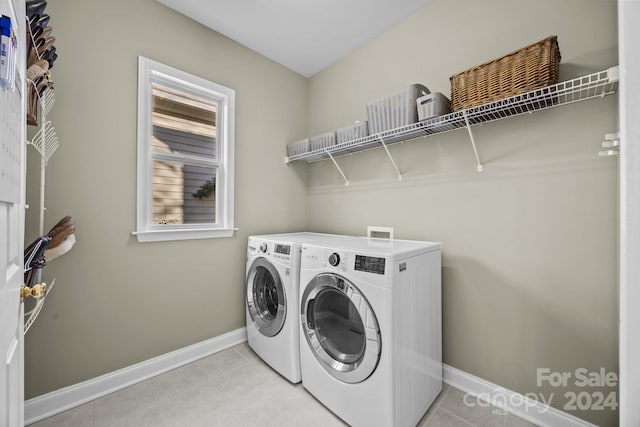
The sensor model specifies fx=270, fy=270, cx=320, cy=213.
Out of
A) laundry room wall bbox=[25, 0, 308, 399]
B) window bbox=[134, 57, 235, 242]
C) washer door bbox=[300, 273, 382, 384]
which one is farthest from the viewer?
window bbox=[134, 57, 235, 242]

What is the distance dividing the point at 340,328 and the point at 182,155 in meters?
1.77

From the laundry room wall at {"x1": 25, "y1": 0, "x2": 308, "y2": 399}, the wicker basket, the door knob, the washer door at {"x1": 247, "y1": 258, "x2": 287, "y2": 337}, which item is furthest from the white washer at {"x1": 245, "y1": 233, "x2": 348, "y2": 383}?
the wicker basket

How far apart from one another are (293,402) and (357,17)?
277 cm

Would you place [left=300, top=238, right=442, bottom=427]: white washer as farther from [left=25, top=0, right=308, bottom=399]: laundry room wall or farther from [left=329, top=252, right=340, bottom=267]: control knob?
A: [left=25, top=0, right=308, bottom=399]: laundry room wall

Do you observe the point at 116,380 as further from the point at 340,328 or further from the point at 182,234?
the point at 340,328

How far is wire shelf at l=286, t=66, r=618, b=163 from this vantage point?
1264 millimetres

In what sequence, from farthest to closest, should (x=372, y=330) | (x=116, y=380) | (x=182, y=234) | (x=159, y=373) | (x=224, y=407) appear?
(x=182, y=234)
(x=159, y=373)
(x=116, y=380)
(x=224, y=407)
(x=372, y=330)

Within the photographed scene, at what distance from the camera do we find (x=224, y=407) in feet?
5.38

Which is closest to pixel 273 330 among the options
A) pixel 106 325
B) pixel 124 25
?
pixel 106 325

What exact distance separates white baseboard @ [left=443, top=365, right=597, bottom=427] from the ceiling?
8.62ft

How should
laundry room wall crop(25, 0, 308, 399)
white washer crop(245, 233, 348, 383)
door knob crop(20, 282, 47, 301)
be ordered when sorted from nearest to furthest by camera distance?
door knob crop(20, 282, 47, 301), laundry room wall crop(25, 0, 308, 399), white washer crop(245, 233, 348, 383)

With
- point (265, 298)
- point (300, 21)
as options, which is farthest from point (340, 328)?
point (300, 21)

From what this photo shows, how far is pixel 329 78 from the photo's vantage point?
2.76 m

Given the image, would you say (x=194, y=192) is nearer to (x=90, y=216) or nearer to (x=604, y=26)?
(x=90, y=216)
